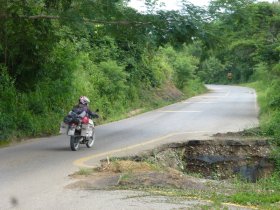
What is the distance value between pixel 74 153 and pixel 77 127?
2.30ft

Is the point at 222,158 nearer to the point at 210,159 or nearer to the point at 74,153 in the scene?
the point at 210,159

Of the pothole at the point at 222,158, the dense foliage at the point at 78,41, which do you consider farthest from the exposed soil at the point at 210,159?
the dense foliage at the point at 78,41

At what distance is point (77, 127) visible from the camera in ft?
44.6

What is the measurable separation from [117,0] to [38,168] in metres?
5.81

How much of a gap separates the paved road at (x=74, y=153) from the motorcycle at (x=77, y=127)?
0.32 metres

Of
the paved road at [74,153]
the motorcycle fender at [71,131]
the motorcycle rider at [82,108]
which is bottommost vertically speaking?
the paved road at [74,153]

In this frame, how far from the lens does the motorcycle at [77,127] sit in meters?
13.5

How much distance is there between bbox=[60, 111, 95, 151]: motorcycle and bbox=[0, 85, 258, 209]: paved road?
321mm

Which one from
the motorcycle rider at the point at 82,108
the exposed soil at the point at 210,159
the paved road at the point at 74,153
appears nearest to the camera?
the paved road at the point at 74,153

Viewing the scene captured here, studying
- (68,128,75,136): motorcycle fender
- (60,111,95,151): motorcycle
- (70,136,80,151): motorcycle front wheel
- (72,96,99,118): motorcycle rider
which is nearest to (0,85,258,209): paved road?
(70,136,80,151): motorcycle front wheel

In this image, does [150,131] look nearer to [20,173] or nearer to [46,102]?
[46,102]

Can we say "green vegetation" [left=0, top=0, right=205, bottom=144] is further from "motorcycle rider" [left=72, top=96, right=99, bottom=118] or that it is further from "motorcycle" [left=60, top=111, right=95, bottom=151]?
"motorcycle" [left=60, top=111, right=95, bottom=151]

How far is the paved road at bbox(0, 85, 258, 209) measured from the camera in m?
8.42

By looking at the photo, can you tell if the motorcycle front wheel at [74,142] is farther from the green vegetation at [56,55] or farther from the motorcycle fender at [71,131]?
the green vegetation at [56,55]
